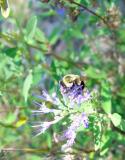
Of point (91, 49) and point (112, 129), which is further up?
point (91, 49)

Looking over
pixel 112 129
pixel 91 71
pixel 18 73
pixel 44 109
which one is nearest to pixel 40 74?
pixel 18 73

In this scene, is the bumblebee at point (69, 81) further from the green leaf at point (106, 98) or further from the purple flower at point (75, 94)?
the green leaf at point (106, 98)

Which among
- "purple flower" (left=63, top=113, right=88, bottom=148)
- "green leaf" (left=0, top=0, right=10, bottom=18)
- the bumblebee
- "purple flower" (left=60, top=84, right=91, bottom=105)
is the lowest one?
"purple flower" (left=63, top=113, right=88, bottom=148)

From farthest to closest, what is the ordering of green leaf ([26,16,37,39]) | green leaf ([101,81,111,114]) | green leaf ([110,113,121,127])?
1. green leaf ([26,16,37,39])
2. green leaf ([101,81,111,114])
3. green leaf ([110,113,121,127])

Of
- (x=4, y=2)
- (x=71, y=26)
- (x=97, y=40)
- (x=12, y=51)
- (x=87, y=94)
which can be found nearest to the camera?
(x=87, y=94)

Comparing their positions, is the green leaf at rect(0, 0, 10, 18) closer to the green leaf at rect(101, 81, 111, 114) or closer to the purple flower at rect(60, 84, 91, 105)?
the purple flower at rect(60, 84, 91, 105)

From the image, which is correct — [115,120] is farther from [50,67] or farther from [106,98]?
[50,67]

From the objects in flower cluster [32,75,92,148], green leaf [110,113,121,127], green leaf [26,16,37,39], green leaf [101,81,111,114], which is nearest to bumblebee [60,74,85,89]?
flower cluster [32,75,92,148]

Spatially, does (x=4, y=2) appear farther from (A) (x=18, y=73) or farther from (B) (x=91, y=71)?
(B) (x=91, y=71)

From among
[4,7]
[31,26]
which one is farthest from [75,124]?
[31,26]
